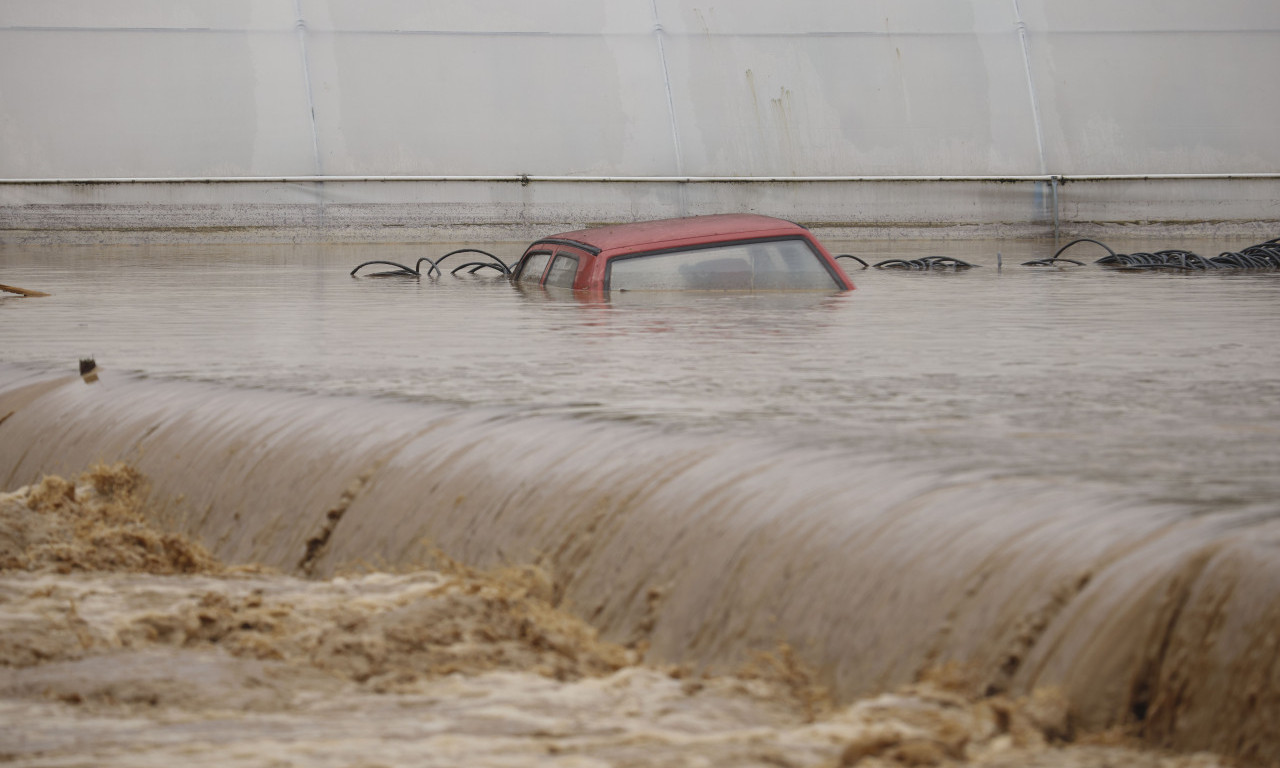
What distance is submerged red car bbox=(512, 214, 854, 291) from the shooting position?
779 cm

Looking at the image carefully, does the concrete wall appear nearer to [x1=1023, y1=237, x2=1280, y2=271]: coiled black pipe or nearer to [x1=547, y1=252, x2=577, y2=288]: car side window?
[x1=1023, y1=237, x2=1280, y2=271]: coiled black pipe

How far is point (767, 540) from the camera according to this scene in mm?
2416

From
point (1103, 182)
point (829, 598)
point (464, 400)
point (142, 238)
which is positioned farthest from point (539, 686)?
point (1103, 182)

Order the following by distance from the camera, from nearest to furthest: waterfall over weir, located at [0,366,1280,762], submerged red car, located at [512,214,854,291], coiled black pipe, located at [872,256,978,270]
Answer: waterfall over weir, located at [0,366,1280,762], submerged red car, located at [512,214,854,291], coiled black pipe, located at [872,256,978,270]

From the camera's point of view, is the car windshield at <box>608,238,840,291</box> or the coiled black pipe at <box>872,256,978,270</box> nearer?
the car windshield at <box>608,238,840,291</box>

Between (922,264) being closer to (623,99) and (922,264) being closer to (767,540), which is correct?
(623,99)

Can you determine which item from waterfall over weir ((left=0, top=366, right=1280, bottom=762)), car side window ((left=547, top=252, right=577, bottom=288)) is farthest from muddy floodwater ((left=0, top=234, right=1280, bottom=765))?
car side window ((left=547, top=252, right=577, bottom=288))

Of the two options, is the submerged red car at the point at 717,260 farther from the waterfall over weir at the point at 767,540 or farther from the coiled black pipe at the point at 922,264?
the waterfall over weir at the point at 767,540

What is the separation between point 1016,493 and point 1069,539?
24cm

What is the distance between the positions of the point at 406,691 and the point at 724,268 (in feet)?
18.8

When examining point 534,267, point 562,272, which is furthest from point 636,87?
point 562,272

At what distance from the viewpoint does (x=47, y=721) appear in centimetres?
208

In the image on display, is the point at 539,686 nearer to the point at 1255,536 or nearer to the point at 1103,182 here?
the point at 1255,536

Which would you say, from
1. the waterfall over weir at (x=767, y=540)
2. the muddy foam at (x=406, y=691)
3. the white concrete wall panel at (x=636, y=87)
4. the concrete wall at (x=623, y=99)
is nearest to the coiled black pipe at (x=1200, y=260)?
the concrete wall at (x=623, y=99)
